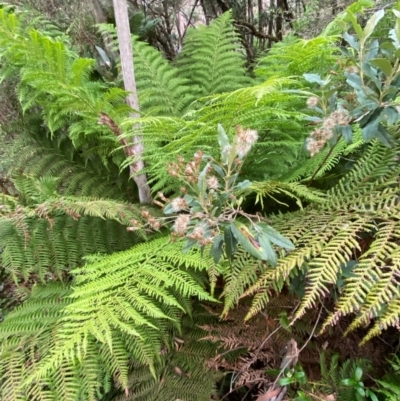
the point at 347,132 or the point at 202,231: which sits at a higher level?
the point at 347,132

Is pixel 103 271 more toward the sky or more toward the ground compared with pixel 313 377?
more toward the sky

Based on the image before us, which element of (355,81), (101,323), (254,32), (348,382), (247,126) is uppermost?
(254,32)

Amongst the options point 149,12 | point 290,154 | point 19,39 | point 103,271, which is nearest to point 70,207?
point 103,271

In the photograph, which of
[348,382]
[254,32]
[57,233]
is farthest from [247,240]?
[254,32]

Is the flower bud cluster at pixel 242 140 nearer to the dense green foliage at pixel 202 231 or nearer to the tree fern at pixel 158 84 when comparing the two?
the dense green foliage at pixel 202 231

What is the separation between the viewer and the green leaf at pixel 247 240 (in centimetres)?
56

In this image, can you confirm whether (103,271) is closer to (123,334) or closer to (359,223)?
(123,334)

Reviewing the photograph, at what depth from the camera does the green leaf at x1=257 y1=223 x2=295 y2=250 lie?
0.59 metres

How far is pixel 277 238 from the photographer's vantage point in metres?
0.60

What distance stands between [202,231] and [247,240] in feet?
0.25

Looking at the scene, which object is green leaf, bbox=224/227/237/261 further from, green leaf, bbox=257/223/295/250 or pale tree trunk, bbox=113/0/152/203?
pale tree trunk, bbox=113/0/152/203

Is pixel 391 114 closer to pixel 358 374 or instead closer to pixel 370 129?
pixel 370 129

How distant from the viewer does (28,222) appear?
96 centimetres

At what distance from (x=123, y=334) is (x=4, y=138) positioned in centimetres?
95
